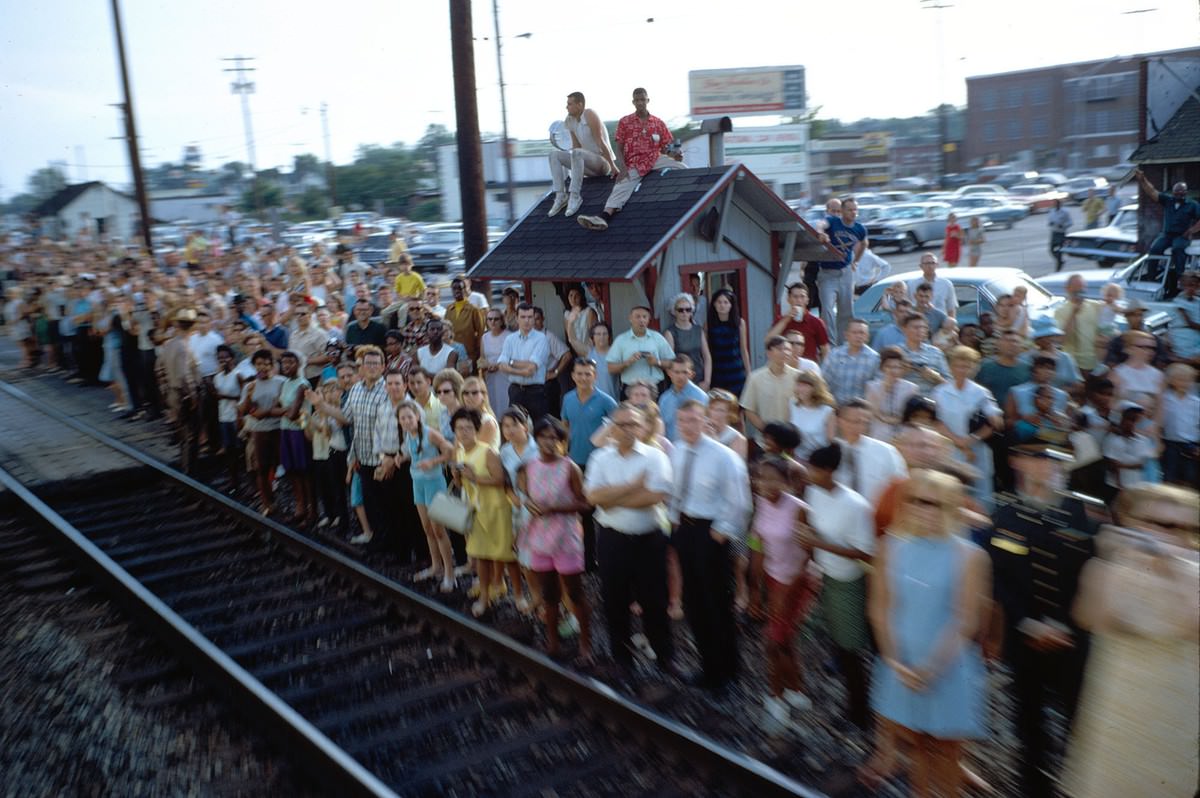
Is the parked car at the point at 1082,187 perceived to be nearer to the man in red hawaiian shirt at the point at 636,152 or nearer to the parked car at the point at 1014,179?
the parked car at the point at 1014,179

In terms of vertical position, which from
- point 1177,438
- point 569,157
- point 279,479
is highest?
point 569,157

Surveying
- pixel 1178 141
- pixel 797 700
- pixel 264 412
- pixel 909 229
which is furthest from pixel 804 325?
pixel 909 229

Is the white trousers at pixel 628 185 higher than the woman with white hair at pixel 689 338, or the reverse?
the white trousers at pixel 628 185

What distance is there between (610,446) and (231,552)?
16.7 feet

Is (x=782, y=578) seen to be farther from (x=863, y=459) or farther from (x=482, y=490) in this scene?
(x=482, y=490)

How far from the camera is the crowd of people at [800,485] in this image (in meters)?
4.59

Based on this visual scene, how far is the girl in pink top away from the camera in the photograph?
6.02 metres

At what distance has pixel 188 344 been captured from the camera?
514 inches

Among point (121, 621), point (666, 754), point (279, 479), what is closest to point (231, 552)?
point (121, 621)

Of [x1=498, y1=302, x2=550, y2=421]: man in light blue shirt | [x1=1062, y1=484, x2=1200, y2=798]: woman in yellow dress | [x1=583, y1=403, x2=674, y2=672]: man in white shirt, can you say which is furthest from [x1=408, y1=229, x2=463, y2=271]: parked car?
[x1=1062, y1=484, x2=1200, y2=798]: woman in yellow dress

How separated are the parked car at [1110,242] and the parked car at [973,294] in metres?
12.5

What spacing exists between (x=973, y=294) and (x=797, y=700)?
877cm

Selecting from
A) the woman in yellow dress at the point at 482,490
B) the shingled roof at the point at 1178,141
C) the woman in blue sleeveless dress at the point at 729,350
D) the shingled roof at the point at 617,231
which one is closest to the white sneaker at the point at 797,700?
the woman in yellow dress at the point at 482,490

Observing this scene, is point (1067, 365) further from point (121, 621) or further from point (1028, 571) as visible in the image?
point (121, 621)
